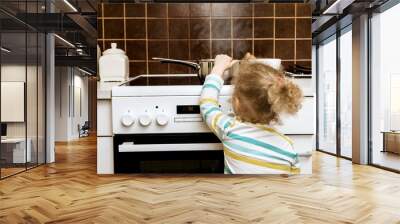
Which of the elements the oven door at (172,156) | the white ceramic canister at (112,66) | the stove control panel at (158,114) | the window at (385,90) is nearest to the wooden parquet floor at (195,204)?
the oven door at (172,156)

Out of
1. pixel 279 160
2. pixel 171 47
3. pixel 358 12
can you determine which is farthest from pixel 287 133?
pixel 358 12

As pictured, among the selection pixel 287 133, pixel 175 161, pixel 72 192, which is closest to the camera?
pixel 175 161

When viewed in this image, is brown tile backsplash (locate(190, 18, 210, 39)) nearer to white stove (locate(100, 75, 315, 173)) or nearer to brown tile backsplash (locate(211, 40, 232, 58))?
brown tile backsplash (locate(211, 40, 232, 58))

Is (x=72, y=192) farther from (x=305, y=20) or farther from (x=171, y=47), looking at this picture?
(x=305, y=20)

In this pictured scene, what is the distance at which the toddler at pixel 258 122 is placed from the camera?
2.19 feet

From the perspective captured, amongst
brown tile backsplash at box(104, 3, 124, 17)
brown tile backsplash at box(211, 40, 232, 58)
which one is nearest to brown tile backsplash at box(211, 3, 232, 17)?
brown tile backsplash at box(211, 40, 232, 58)

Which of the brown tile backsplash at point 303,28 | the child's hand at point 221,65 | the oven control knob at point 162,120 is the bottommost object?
the oven control knob at point 162,120

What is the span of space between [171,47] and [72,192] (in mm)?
1173

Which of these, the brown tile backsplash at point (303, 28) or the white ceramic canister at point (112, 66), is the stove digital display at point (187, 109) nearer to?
the white ceramic canister at point (112, 66)

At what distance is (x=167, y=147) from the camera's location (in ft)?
3.82

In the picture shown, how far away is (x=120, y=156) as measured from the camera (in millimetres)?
1255

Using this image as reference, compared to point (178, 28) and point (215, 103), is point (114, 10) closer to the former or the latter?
point (178, 28)

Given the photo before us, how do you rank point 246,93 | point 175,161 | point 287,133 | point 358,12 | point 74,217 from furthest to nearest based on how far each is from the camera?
point 358,12, point 287,133, point 175,161, point 74,217, point 246,93

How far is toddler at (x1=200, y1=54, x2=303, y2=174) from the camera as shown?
667 mm
